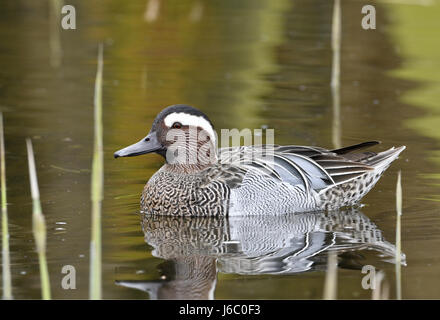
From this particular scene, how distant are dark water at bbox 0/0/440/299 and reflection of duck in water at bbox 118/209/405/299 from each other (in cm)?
2

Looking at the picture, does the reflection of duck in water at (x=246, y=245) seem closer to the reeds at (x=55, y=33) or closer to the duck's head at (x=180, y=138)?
the duck's head at (x=180, y=138)

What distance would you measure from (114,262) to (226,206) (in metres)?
1.83

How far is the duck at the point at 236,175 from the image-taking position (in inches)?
359

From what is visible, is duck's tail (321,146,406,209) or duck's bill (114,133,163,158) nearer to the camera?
duck's bill (114,133,163,158)

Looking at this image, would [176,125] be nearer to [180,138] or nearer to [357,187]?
[180,138]

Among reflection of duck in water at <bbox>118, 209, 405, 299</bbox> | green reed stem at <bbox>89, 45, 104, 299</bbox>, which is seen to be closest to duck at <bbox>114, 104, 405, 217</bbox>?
reflection of duck in water at <bbox>118, 209, 405, 299</bbox>

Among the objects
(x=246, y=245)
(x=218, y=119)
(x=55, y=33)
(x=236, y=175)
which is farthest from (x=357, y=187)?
(x=55, y=33)

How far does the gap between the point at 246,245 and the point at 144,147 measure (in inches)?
63.3

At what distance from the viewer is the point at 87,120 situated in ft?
41.5

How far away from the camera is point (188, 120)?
9250 mm

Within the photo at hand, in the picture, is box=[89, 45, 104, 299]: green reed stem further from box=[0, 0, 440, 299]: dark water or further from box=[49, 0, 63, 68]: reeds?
box=[49, 0, 63, 68]: reeds

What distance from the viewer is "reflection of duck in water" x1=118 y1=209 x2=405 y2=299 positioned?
283 inches

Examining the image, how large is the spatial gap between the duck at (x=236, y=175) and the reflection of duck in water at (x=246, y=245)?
13 cm
